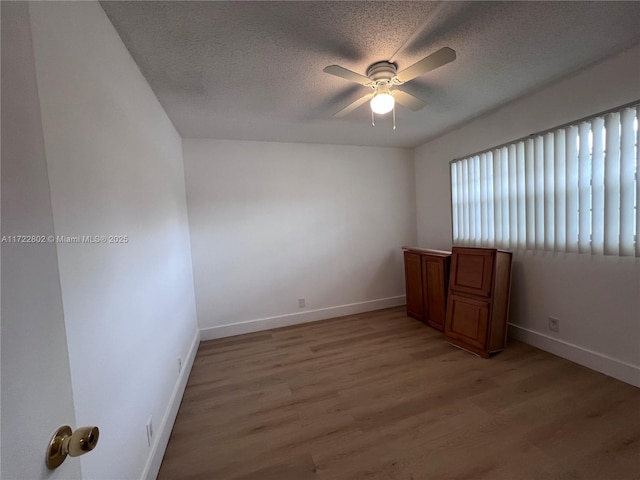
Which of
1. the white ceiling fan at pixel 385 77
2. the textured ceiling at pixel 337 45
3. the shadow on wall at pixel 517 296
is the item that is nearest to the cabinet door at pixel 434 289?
the shadow on wall at pixel 517 296

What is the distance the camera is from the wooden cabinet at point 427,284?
9.86 ft

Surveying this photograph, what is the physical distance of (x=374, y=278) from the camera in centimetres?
387

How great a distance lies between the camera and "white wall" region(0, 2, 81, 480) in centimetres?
41

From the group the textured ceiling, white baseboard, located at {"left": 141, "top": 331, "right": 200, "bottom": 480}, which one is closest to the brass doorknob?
white baseboard, located at {"left": 141, "top": 331, "right": 200, "bottom": 480}

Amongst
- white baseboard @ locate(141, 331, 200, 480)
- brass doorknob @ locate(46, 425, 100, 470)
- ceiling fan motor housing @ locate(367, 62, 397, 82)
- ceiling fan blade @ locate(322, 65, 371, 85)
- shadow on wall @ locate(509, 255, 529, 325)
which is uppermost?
ceiling fan motor housing @ locate(367, 62, 397, 82)

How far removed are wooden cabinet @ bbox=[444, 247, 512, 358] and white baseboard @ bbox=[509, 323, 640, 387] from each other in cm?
32

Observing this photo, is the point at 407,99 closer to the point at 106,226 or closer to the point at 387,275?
the point at 106,226

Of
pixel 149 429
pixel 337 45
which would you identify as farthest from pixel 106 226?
pixel 337 45

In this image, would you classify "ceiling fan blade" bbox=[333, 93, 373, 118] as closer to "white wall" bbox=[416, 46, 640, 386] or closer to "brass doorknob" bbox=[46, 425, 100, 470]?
"white wall" bbox=[416, 46, 640, 386]

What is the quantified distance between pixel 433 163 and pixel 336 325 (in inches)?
106

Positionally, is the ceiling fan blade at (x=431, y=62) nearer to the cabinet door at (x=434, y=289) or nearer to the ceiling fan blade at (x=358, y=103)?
the ceiling fan blade at (x=358, y=103)

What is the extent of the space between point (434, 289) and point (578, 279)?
1.28 metres

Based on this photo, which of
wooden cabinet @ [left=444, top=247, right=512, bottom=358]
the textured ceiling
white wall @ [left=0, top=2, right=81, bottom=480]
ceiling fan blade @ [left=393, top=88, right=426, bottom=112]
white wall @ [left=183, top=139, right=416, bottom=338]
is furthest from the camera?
white wall @ [left=183, top=139, right=416, bottom=338]

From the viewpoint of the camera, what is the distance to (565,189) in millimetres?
2199
